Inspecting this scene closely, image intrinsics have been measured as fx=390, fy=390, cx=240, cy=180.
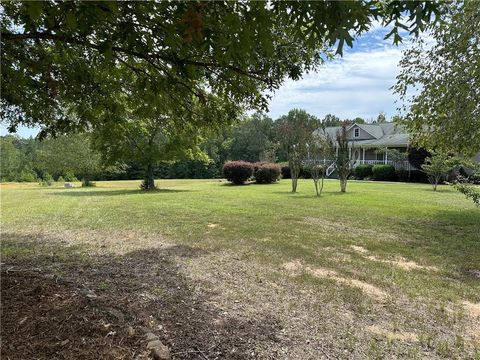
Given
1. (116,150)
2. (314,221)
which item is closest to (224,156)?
(116,150)

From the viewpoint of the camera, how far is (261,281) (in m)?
4.92

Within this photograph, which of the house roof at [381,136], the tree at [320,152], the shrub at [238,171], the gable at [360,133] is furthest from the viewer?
the gable at [360,133]

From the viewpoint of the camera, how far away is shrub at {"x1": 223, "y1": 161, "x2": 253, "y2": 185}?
2567cm

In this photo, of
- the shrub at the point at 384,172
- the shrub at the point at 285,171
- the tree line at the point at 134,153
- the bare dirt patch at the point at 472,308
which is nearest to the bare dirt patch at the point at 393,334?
the bare dirt patch at the point at 472,308

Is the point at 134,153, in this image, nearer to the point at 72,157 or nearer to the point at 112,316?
the point at 72,157

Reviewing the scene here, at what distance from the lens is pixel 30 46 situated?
4.81 m

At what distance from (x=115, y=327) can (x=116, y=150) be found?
58.8 feet

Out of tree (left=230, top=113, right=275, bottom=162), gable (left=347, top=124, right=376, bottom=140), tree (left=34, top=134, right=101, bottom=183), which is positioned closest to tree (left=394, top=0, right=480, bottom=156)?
tree (left=34, top=134, right=101, bottom=183)

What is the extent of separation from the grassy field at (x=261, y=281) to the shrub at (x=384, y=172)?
23.1 meters

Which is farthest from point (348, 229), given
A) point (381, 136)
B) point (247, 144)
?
point (247, 144)

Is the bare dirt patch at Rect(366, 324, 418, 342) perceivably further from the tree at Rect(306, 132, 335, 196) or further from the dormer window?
the dormer window

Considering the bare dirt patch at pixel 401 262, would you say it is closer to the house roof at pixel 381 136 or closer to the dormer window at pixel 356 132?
the house roof at pixel 381 136

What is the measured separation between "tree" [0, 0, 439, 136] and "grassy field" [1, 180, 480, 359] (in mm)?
2085

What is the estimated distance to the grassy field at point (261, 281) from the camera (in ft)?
10.7
